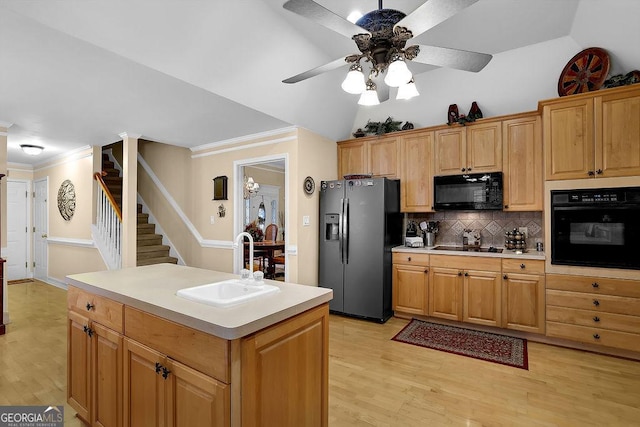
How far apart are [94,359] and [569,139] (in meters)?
4.12

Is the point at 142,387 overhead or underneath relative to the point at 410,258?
underneath

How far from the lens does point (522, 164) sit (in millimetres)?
3496

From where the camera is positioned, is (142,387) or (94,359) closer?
(142,387)

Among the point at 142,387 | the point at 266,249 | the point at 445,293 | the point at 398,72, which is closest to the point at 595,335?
the point at 445,293

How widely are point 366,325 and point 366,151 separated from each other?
2306 millimetres

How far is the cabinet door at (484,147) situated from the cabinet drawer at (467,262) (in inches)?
40.5

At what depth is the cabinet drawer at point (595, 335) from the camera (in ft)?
9.09

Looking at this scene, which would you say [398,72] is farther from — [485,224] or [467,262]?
[485,224]

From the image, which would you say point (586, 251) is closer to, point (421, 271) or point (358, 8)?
point (421, 271)

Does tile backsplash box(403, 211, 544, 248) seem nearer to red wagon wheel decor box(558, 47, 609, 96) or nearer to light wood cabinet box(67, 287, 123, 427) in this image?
red wagon wheel decor box(558, 47, 609, 96)

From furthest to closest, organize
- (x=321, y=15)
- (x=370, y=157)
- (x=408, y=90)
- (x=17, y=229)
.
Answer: (x=17, y=229) → (x=370, y=157) → (x=408, y=90) → (x=321, y=15)

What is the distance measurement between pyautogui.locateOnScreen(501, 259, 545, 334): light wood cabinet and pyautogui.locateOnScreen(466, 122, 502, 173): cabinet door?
109 centimetres

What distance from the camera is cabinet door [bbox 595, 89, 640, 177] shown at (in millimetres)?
2792

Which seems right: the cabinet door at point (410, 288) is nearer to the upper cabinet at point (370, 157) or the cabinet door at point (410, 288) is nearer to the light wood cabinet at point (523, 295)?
the light wood cabinet at point (523, 295)
